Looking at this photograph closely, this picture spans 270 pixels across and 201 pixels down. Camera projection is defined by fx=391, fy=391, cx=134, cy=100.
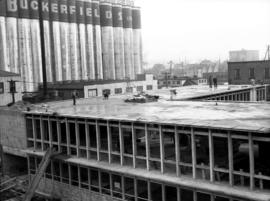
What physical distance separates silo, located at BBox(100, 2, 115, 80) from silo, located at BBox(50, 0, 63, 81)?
1145cm

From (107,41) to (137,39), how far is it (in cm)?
894

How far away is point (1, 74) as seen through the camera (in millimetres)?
43250

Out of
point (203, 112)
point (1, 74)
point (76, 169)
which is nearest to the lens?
point (203, 112)

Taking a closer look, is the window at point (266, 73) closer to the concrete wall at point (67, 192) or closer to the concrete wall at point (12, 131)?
the concrete wall at point (12, 131)

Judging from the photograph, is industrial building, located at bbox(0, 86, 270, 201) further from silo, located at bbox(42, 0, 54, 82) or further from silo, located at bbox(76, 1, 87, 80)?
silo, located at bbox(76, 1, 87, 80)

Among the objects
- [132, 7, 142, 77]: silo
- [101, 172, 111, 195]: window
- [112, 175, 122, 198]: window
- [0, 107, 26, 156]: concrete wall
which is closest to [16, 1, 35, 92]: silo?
[132, 7, 142, 77]: silo

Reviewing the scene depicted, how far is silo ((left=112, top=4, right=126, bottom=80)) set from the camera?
76.6m

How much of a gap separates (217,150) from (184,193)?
12.7ft

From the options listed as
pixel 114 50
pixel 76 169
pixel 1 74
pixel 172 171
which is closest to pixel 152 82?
pixel 114 50

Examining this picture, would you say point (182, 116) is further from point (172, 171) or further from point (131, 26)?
point (131, 26)

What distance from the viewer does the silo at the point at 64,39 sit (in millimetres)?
65456

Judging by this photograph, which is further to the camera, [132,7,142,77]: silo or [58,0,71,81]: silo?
[132,7,142,77]: silo

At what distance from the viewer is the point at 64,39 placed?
66812 millimetres

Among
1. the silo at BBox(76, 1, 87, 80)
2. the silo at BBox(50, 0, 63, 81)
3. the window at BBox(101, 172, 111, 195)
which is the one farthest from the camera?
the silo at BBox(76, 1, 87, 80)
